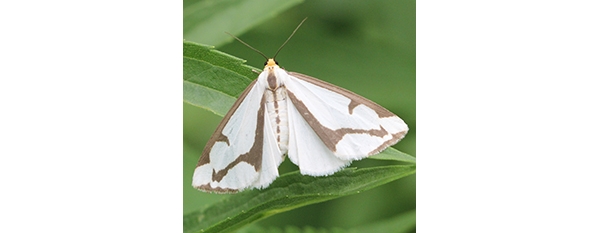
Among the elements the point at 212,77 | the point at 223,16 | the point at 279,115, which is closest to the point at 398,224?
the point at 279,115

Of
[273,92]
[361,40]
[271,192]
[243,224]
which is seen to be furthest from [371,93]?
[243,224]

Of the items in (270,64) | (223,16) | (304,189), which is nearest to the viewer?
(304,189)

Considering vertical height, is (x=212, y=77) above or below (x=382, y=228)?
above

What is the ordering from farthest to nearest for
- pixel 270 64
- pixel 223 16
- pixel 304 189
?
1. pixel 223 16
2. pixel 270 64
3. pixel 304 189

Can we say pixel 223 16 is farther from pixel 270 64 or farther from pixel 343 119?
pixel 343 119

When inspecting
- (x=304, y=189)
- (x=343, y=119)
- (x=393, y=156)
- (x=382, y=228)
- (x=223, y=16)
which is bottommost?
(x=382, y=228)

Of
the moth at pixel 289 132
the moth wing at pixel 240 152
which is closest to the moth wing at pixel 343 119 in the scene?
the moth at pixel 289 132

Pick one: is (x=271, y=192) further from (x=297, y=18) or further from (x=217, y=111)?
(x=297, y=18)

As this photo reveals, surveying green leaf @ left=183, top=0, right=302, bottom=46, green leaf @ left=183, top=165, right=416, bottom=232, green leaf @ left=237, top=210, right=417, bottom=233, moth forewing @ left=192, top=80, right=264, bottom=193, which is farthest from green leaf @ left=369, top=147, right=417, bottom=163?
green leaf @ left=183, top=0, right=302, bottom=46

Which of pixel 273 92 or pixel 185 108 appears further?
pixel 185 108
